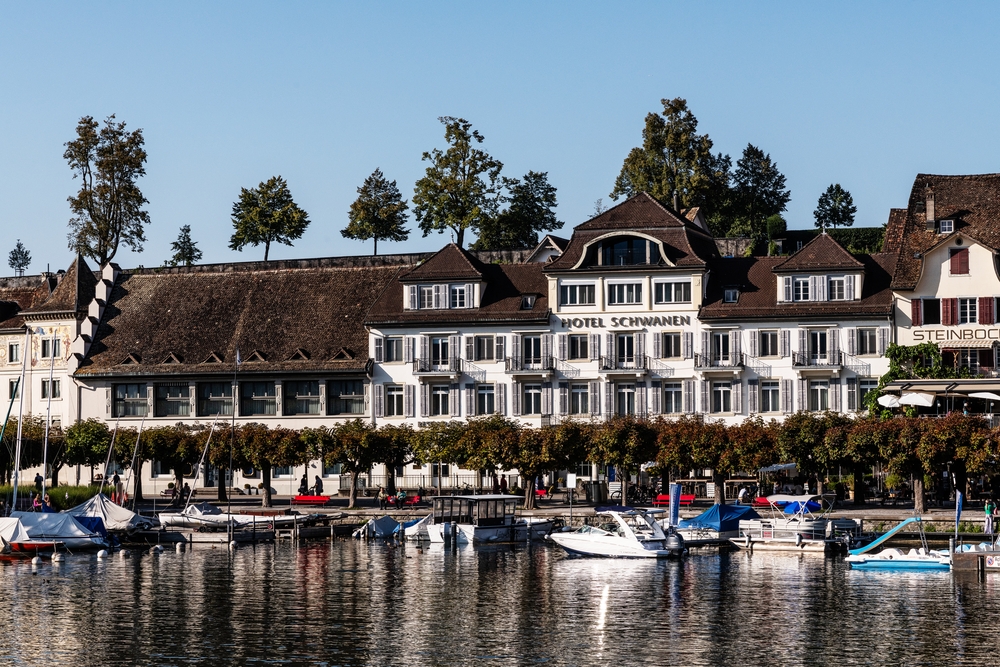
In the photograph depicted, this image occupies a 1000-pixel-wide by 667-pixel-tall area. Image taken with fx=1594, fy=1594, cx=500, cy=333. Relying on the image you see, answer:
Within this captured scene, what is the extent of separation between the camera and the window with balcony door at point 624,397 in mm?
106562

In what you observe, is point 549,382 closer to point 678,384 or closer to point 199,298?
point 678,384

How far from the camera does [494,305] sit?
109500mm

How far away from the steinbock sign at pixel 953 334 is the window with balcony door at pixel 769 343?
879cm

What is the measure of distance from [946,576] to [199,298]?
224 ft

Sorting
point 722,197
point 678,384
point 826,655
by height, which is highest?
point 722,197

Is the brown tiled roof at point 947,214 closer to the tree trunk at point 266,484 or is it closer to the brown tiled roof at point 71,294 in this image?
the tree trunk at point 266,484

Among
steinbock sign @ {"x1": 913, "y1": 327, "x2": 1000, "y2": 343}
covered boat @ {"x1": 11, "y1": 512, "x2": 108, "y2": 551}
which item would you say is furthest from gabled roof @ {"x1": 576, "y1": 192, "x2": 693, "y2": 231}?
covered boat @ {"x1": 11, "y1": 512, "x2": 108, "y2": 551}

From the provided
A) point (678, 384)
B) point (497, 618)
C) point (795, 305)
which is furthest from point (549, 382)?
point (497, 618)

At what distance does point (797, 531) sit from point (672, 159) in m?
56.2

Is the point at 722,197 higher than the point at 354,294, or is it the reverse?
the point at 722,197

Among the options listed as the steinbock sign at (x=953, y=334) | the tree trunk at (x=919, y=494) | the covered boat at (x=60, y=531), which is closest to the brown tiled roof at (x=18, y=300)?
the covered boat at (x=60, y=531)

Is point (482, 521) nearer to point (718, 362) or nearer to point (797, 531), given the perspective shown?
point (797, 531)

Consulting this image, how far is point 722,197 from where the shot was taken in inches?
5423

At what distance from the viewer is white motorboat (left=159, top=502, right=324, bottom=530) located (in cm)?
9025
